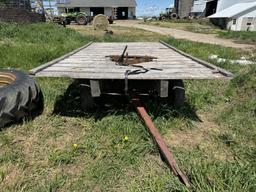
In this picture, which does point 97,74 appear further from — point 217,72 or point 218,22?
point 218,22

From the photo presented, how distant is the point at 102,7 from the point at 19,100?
42.1 m

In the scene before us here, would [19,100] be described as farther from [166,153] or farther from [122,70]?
[166,153]

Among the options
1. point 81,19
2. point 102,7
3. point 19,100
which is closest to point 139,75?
point 19,100

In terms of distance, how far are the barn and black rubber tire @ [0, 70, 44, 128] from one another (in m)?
39.4

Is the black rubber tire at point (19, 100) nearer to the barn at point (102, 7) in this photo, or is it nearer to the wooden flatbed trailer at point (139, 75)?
the wooden flatbed trailer at point (139, 75)

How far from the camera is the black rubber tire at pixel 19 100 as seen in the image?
293 cm

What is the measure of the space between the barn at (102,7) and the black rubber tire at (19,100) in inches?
1549

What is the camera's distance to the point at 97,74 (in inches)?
113

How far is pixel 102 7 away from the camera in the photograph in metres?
41.9

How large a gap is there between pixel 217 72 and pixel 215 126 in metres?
0.85

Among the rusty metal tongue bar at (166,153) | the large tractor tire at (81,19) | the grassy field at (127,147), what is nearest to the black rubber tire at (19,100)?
the grassy field at (127,147)

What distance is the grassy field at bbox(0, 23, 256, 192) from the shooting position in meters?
2.15

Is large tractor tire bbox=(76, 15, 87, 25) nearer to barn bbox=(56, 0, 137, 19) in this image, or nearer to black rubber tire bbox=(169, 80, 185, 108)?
barn bbox=(56, 0, 137, 19)

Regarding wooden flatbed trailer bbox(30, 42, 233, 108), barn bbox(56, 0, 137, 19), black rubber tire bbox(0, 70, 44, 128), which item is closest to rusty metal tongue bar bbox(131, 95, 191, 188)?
wooden flatbed trailer bbox(30, 42, 233, 108)
